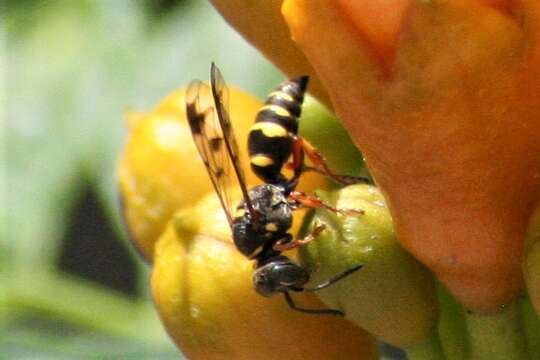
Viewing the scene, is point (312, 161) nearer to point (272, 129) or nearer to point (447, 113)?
point (272, 129)

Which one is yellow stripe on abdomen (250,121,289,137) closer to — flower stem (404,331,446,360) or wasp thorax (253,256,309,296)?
wasp thorax (253,256,309,296)

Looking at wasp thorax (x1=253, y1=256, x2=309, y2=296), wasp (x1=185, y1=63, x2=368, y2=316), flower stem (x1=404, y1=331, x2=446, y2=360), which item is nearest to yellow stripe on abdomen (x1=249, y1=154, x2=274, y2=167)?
wasp (x1=185, y1=63, x2=368, y2=316)

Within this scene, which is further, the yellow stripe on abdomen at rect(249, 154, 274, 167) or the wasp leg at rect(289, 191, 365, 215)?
the yellow stripe on abdomen at rect(249, 154, 274, 167)

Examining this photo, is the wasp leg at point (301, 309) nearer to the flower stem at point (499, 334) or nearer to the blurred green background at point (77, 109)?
the flower stem at point (499, 334)

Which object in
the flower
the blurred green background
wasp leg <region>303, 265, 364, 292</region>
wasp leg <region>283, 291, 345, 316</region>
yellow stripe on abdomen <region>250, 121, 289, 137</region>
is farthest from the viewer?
the blurred green background

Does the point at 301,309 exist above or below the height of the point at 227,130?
below

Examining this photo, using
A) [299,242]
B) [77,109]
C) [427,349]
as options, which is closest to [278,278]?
[299,242]
